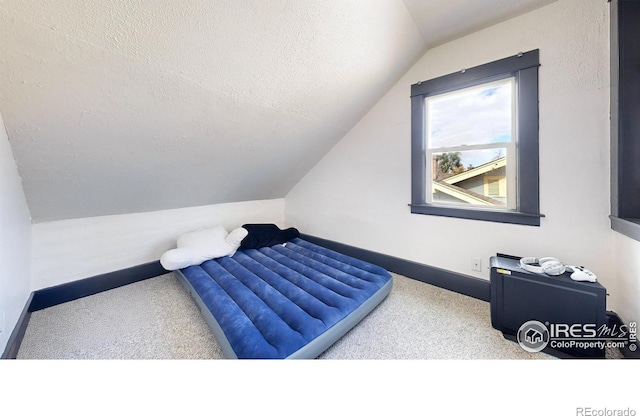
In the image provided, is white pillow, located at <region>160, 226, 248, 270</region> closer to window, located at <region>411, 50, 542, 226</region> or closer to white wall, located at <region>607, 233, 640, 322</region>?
window, located at <region>411, 50, 542, 226</region>

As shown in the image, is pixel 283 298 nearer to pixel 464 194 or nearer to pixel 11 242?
pixel 11 242

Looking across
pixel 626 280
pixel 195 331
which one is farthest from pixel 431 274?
pixel 195 331

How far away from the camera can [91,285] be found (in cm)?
208

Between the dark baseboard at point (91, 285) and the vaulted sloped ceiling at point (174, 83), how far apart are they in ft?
1.95

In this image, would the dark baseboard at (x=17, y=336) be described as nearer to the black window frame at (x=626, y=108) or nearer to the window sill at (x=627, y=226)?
the window sill at (x=627, y=226)

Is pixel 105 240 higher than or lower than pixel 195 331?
higher

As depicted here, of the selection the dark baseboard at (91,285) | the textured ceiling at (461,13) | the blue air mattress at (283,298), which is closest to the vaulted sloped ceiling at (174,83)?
the textured ceiling at (461,13)

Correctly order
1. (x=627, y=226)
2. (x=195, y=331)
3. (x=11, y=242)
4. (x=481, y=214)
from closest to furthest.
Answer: (x=627, y=226), (x=11, y=242), (x=195, y=331), (x=481, y=214)

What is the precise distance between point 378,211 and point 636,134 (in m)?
1.75

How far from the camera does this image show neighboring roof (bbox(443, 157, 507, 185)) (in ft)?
6.18

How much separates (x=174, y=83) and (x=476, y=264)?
255 centimetres

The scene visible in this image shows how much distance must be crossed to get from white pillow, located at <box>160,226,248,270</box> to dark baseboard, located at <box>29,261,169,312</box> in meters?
0.40
